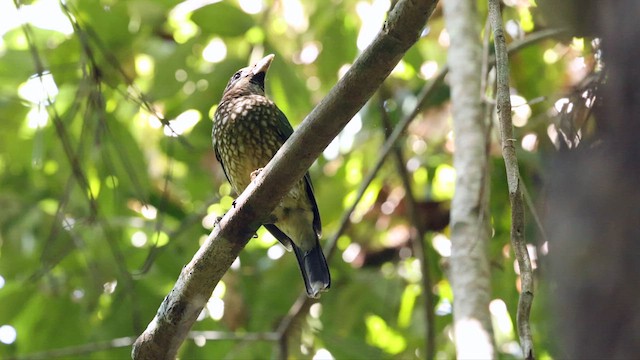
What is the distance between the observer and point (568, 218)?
29.0 inches

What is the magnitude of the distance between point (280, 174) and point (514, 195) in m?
0.78

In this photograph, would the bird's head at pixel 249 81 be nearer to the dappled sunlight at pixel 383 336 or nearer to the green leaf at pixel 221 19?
the green leaf at pixel 221 19

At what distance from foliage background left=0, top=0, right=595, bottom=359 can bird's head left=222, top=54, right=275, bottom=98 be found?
63mm

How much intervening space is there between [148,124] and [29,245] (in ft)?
4.57

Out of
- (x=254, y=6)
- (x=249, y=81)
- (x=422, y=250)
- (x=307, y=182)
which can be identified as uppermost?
(x=254, y=6)

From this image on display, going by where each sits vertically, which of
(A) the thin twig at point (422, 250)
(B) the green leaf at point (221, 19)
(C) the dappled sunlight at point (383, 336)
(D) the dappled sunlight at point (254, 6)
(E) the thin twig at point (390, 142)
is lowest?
(C) the dappled sunlight at point (383, 336)

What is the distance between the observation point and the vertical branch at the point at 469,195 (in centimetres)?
296

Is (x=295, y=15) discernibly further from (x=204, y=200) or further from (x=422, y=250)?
(x=422, y=250)

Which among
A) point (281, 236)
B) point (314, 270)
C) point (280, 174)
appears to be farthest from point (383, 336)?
point (280, 174)

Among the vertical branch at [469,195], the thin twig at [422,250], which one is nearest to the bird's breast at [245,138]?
the thin twig at [422,250]

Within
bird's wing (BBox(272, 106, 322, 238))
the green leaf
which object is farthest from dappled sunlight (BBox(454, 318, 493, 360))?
the green leaf

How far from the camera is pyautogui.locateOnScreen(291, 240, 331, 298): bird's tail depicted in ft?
12.5

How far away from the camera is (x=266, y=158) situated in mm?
4066

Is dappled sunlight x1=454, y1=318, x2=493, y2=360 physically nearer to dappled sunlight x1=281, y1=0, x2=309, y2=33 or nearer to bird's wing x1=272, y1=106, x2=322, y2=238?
bird's wing x1=272, y1=106, x2=322, y2=238
